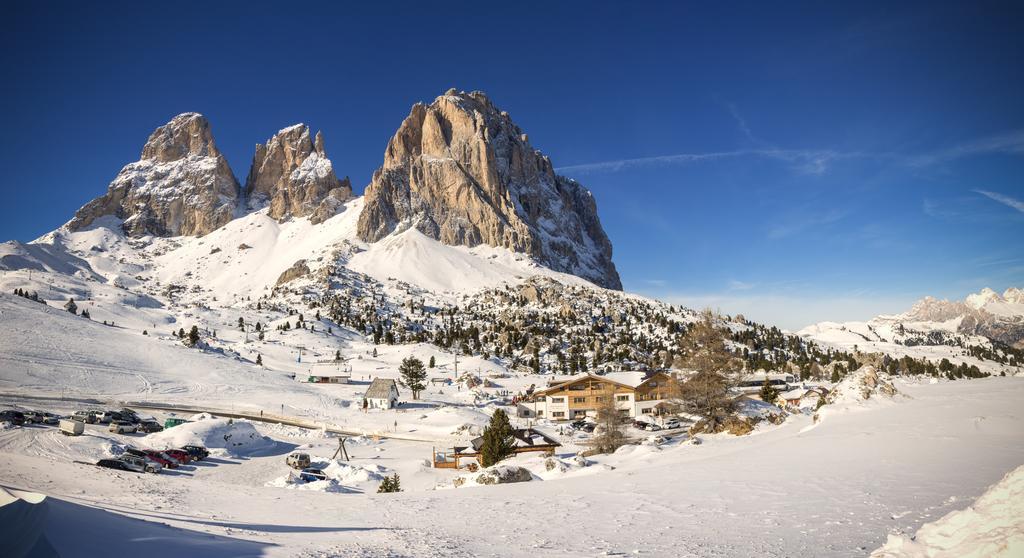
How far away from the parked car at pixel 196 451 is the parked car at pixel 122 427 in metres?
6.66

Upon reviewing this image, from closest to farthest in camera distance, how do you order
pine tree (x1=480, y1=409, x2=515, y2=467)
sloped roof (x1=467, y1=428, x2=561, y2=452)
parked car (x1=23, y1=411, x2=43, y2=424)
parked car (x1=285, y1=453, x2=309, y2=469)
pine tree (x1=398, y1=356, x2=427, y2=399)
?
pine tree (x1=480, y1=409, x2=515, y2=467)
parked car (x1=285, y1=453, x2=309, y2=469)
parked car (x1=23, y1=411, x2=43, y2=424)
sloped roof (x1=467, y1=428, x2=561, y2=452)
pine tree (x1=398, y1=356, x2=427, y2=399)

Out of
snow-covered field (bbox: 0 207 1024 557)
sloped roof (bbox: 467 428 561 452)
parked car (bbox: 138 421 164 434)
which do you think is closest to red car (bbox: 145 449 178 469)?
snow-covered field (bbox: 0 207 1024 557)

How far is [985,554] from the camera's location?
4938mm

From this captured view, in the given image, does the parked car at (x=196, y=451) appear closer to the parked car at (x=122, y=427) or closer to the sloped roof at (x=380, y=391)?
the parked car at (x=122, y=427)

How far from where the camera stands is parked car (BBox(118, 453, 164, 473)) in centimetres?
2752

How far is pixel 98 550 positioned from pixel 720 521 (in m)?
10.6

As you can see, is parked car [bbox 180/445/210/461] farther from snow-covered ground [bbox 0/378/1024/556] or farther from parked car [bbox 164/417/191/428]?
snow-covered ground [bbox 0/378/1024/556]

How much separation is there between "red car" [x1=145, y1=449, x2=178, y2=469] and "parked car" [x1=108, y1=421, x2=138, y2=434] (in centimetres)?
902

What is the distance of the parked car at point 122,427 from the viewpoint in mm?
40284

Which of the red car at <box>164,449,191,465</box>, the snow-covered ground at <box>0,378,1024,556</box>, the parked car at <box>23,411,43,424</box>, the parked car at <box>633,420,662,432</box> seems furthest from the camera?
the parked car at <box>633,420,662,432</box>

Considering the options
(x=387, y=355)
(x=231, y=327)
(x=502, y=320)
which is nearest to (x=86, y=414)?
(x=387, y=355)

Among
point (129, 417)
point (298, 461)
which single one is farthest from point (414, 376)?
point (298, 461)

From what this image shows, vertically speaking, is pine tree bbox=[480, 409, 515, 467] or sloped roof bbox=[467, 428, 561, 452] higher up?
pine tree bbox=[480, 409, 515, 467]

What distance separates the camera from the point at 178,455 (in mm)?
35250
